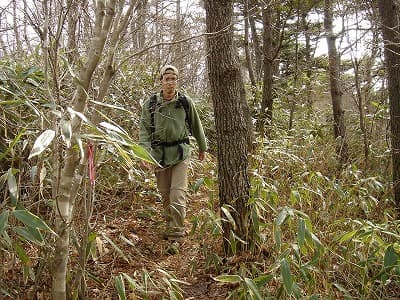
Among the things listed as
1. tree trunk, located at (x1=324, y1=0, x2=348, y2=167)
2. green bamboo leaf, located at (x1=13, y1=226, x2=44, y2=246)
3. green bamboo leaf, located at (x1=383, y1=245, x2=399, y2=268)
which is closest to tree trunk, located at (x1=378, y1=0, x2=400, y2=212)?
tree trunk, located at (x1=324, y1=0, x2=348, y2=167)

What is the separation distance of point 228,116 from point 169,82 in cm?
79

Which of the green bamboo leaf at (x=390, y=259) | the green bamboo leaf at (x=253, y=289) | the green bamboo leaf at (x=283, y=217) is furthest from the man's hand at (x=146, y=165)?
the green bamboo leaf at (x=390, y=259)

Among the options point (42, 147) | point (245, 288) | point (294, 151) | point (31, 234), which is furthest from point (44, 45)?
point (294, 151)

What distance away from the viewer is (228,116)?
3.52m

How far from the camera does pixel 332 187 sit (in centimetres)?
424

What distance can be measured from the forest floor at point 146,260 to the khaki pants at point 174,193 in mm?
156

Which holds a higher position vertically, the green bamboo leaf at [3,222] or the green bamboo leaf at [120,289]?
the green bamboo leaf at [3,222]

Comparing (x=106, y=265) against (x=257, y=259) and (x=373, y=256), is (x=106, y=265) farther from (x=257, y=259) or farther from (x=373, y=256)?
(x=373, y=256)

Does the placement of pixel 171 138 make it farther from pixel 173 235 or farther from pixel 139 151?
pixel 139 151

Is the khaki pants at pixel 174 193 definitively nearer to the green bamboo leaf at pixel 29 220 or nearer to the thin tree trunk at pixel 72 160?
the thin tree trunk at pixel 72 160

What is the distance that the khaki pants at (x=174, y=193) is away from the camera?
4000 millimetres

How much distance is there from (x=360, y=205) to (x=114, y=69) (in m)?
3.15

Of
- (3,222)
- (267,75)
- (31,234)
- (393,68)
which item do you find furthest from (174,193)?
(267,75)

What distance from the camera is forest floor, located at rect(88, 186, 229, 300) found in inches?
106
